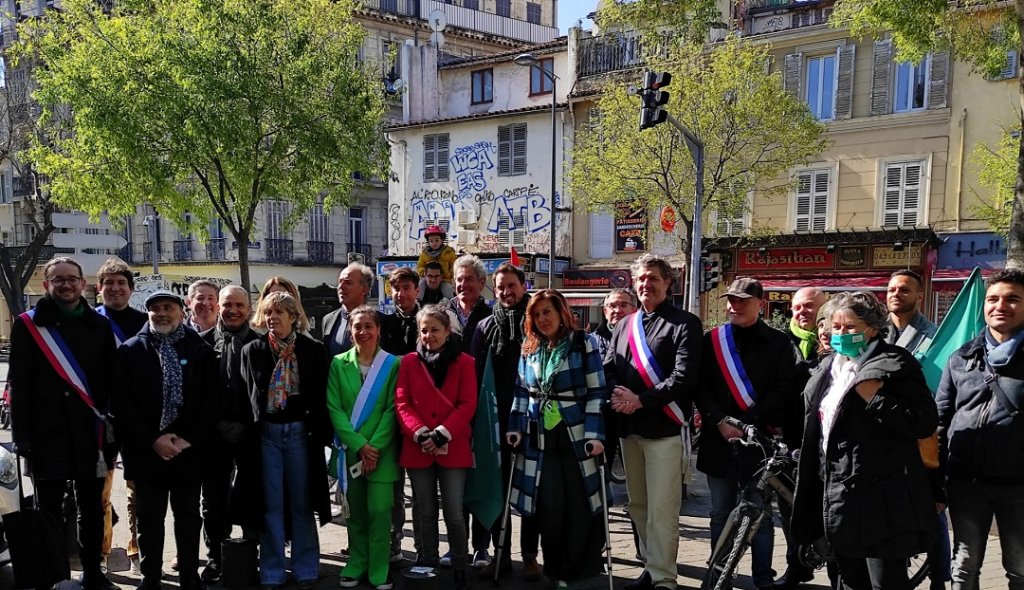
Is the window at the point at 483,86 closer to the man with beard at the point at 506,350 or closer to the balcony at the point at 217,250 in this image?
the balcony at the point at 217,250

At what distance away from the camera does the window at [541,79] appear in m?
25.7

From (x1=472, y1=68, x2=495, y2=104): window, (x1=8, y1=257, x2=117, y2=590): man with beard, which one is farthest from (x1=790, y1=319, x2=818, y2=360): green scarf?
(x1=472, y1=68, x2=495, y2=104): window

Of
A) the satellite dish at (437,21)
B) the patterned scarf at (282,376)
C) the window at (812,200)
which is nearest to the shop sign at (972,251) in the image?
the window at (812,200)

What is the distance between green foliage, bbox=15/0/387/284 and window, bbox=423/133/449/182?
44.9 feet

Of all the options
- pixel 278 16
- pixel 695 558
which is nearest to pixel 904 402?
pixel 695 558

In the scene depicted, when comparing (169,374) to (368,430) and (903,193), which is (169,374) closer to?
(368,430)

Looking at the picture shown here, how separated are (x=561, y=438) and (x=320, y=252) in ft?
96.1

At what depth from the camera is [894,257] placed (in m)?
20.0

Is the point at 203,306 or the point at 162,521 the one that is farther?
the point at 203,306

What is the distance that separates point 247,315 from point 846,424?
3.76 metres

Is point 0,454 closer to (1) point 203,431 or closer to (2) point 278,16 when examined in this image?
(1) point 203,431

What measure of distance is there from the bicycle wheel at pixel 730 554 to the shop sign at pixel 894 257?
58.2 ft

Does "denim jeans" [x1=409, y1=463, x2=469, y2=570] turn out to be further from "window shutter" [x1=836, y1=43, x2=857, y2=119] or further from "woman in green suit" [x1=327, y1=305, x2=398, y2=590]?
"window shutter" [x1=836, y1=43, x2=857, y2=119]

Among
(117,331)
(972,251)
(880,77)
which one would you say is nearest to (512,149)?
(880,77)
